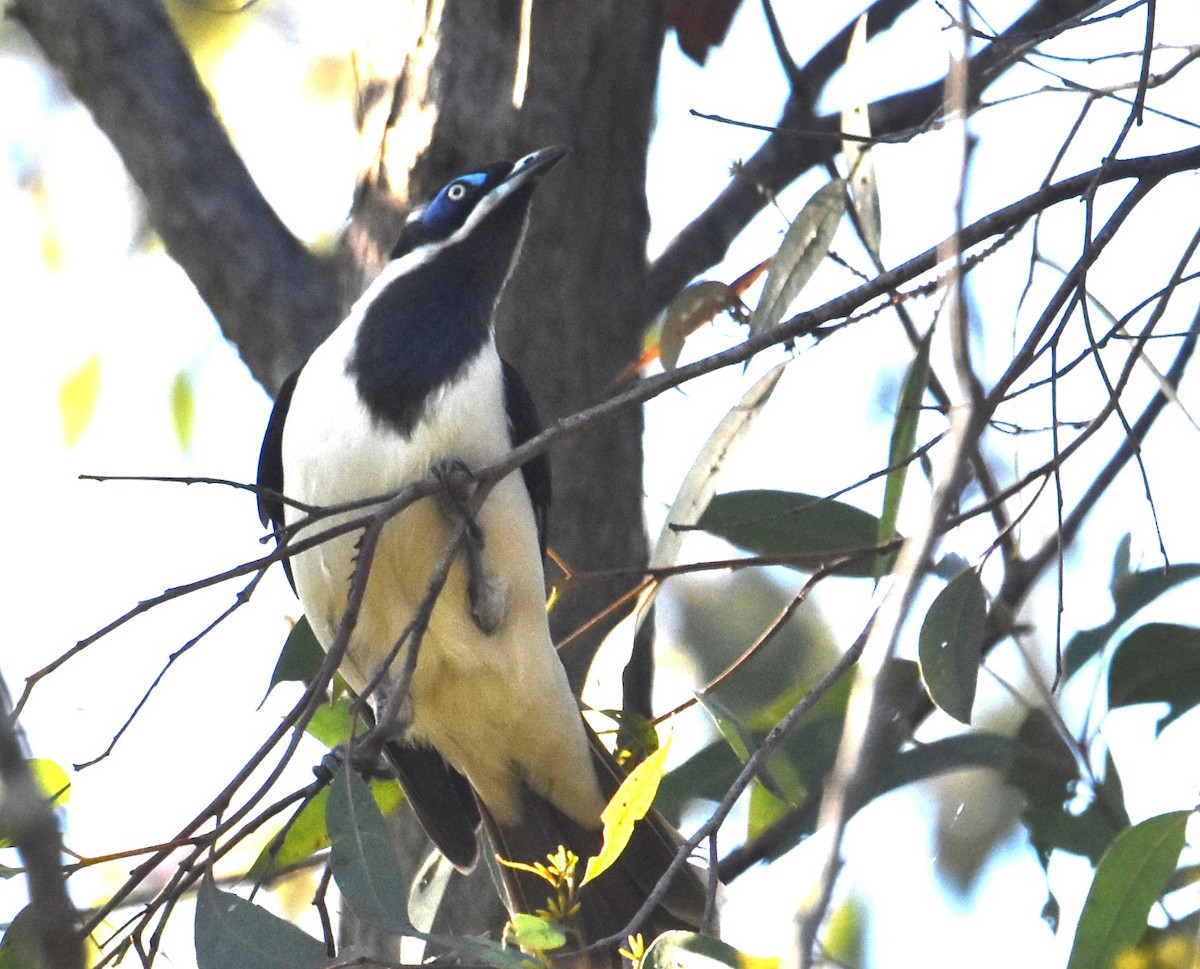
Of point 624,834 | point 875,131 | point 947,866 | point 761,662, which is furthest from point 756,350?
point 761,662

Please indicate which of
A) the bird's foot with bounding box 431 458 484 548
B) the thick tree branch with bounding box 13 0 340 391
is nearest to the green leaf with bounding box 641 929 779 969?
the bird's foot with bounding box 431 458 484 548

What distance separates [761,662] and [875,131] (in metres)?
2.82

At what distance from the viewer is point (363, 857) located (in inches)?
74.6

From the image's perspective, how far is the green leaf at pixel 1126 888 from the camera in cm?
217

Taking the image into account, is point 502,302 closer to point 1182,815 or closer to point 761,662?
point 1182,815

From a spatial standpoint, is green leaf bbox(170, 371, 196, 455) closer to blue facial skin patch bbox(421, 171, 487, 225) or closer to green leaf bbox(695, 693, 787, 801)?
blue facial skin patch bbox(421, 171, 487, 225)

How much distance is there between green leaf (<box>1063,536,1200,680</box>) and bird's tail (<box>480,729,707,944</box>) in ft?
2.69

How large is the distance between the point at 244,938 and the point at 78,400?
7.70 feet

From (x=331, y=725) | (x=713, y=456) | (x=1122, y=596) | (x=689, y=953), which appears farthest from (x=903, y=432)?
(x=331, y=725)

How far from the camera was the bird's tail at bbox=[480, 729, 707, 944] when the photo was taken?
8.61 ft

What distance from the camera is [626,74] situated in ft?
10.9

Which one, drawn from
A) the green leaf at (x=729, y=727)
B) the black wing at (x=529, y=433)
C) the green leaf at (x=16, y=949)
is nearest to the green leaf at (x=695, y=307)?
the black wing at (x=529, y=433)

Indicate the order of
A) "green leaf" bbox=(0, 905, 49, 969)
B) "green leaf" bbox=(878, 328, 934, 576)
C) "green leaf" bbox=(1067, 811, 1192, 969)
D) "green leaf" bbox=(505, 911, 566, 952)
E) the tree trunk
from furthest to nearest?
the tree trunk < "green leaf" bbox=(878, 328, 934, 576) < "green leaf" bbox=(1067, 811, 1192, 969) < "green leaf" bbox=(0, 905, 49, 969) < "green leaf" bbox=(505, 911, 566, 952)

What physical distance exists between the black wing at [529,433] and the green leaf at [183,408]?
4.56ft
